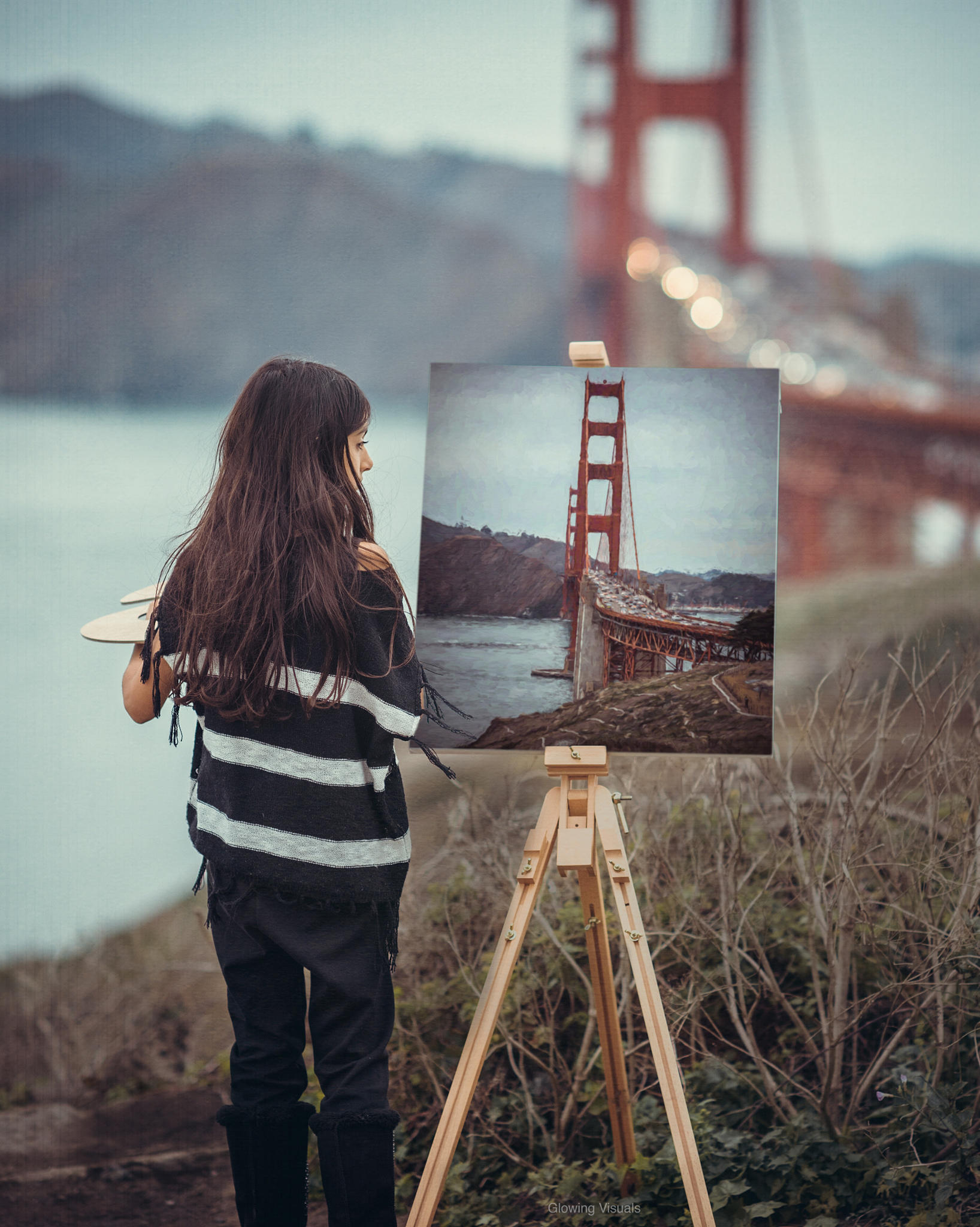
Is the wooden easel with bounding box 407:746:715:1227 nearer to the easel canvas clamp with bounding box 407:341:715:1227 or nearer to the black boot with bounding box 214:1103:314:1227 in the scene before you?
the easel canvas clamp with bounding box 407:341:715:1227

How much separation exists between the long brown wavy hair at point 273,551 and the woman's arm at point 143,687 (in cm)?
2

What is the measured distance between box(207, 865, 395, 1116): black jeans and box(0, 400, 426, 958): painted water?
1.59m

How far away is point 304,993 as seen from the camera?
1.38m

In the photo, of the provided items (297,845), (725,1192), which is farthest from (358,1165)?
(725,1192)

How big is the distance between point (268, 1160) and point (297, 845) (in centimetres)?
42

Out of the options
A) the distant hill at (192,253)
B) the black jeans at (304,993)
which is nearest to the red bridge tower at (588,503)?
the black jeans at (304,993)

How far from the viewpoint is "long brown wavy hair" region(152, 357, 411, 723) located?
1331 millimetres

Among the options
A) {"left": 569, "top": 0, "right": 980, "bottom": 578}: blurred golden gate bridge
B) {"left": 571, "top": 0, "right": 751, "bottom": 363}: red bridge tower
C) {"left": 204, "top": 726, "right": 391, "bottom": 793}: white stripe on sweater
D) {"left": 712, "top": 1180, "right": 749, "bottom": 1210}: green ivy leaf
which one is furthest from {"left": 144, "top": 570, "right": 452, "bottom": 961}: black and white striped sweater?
{"left": 571, "top": 0, "right": 751, "bottom": 363}: red bridge tower

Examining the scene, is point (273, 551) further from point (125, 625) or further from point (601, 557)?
point (601, 557)

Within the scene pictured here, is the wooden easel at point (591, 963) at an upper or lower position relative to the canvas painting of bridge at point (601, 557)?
lower

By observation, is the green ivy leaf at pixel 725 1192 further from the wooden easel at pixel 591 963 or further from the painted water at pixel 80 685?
the painted water at pixel 80 685

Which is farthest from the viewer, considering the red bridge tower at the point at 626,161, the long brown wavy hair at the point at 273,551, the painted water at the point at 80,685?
the red bridge tower at the point at 626,161

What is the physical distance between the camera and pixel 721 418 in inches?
70.5

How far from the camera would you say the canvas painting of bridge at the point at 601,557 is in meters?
1.71
